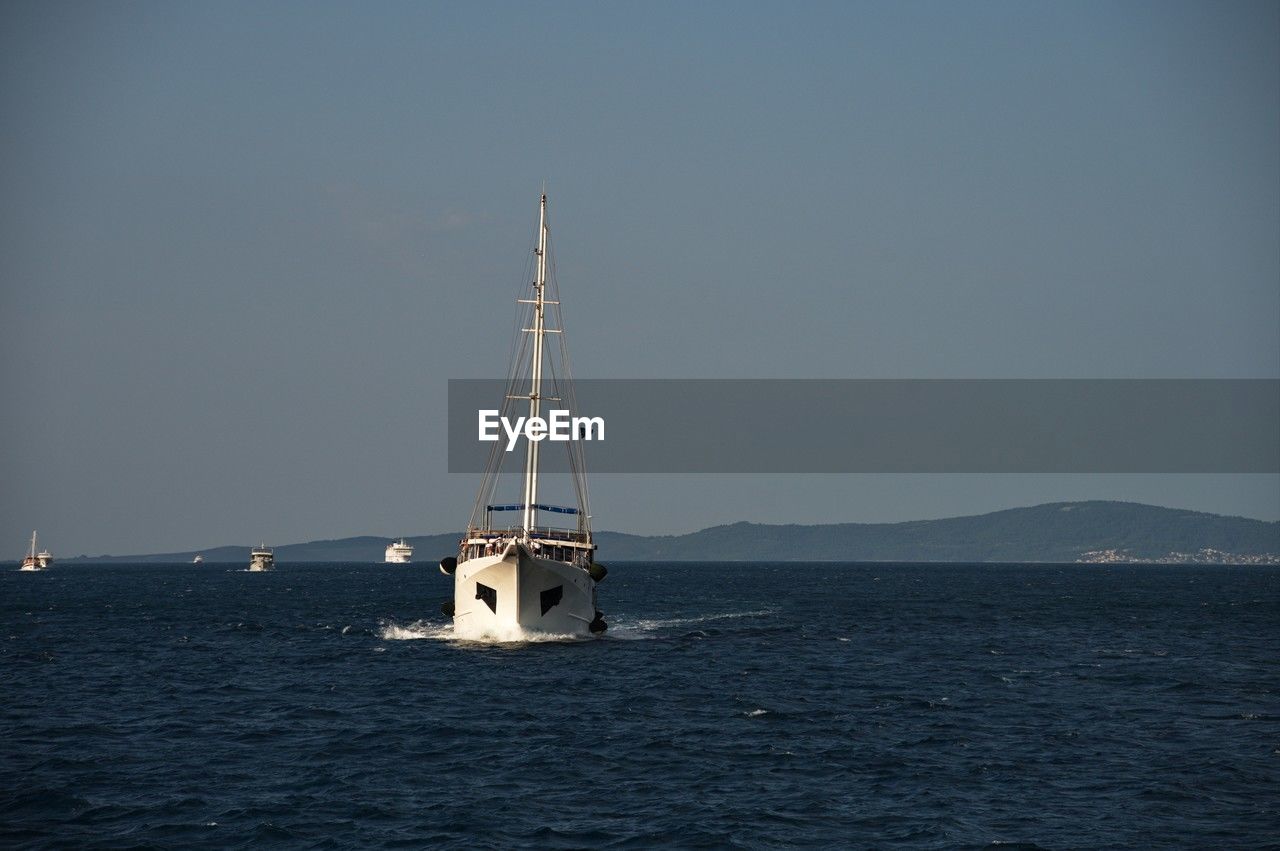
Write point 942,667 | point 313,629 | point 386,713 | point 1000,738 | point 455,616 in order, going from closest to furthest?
point 1000,738 < point 386,713 < point 942,667 < point 455,616 < point 313,629

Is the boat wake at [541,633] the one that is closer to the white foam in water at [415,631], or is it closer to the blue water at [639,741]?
the white foam in water at [415,631]

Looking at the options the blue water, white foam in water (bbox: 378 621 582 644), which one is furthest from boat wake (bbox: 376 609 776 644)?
the blue water

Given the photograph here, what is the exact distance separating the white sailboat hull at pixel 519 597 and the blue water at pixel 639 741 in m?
2.17

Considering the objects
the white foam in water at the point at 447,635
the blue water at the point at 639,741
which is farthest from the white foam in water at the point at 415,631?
the blue water at the point at 639,741

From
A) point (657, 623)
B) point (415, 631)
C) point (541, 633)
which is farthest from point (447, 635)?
point (657, 623)

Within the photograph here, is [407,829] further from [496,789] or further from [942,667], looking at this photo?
[942,667]

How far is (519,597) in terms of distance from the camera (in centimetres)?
6456

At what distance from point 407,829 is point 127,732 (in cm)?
1658

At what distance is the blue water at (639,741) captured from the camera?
99.2ft

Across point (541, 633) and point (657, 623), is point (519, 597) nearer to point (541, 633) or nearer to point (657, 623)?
point (541, 633)

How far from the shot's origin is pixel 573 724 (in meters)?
44.1

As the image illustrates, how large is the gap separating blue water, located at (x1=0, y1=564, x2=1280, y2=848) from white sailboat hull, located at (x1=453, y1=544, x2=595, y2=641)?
2173 mm

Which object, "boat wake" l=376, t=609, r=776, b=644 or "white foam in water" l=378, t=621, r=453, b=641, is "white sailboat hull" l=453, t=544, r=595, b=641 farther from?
"white foam in water" l=378, t=621, r=453, b=641

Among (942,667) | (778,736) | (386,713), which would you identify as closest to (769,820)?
(778,736)
